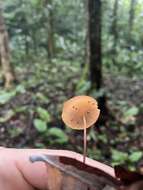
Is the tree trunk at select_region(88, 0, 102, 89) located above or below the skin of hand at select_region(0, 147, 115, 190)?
below

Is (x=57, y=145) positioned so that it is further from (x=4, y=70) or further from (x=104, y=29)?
(x=104, y=29)

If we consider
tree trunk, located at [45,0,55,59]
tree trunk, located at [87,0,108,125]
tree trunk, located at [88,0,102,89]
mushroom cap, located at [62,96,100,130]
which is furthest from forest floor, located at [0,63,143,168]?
mushroom cap, located at [62,96,100,130]

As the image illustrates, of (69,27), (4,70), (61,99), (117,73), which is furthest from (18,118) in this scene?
(69,27)

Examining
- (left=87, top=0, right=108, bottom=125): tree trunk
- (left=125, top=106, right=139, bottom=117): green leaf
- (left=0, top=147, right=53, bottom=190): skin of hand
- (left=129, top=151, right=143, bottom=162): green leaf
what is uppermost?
(left=0, top=147, right=53, bottom=190): skin of hand

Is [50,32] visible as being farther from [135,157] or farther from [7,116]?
[135,157]

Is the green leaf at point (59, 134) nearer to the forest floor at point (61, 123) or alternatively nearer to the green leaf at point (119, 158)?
the forest floor at point (61, 123)

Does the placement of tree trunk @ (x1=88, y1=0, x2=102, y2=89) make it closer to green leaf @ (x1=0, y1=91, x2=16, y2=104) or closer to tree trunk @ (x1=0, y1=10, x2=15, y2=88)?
green leaf @ (x1=0, y1=91, x2=16, y2=104)

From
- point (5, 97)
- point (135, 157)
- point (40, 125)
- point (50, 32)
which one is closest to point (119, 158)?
point (135, 157)

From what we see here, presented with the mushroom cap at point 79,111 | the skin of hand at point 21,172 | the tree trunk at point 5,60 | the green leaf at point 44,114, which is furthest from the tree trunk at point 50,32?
the mushroom cap at point 79,111

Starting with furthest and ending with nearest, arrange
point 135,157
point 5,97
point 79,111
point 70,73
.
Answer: point 70,73 → point 5,97 → point 135,157 → point 79,111
